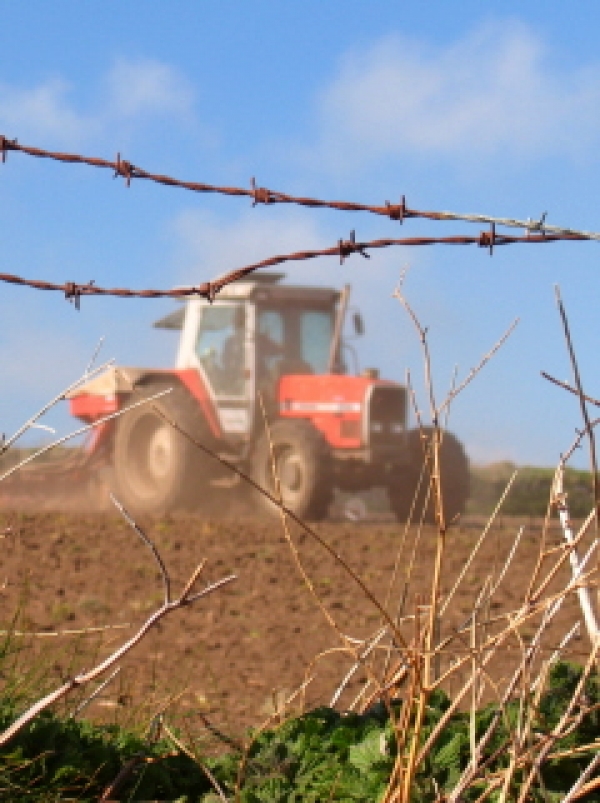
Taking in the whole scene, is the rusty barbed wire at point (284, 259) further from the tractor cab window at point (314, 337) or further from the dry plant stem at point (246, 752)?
the tractor cab window at point (314, 337)

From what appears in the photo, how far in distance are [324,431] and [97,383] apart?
3.84 meters

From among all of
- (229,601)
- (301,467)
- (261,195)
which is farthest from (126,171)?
(301,467)

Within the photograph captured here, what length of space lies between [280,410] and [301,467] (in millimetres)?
1151

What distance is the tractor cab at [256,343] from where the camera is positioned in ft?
52.2

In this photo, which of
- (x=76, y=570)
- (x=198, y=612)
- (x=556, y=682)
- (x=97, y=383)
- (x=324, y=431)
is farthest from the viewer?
(x=97, y=383)

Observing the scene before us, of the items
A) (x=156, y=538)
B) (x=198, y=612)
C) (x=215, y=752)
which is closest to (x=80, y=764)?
(x=215, y=752)

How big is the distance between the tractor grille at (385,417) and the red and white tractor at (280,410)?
0.01m

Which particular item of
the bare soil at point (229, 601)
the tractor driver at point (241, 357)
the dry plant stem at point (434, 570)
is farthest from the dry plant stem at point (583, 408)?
the tractor driver at point (241, 357)

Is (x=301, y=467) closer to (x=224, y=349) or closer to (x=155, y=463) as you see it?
(x=224, y=349)

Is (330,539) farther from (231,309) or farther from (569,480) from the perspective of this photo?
(569,480)

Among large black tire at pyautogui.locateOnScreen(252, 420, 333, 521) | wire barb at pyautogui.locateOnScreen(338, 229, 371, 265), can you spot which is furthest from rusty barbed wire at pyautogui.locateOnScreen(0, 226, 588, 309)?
large black tire at pyautogui.locateOnScreen(252, 420, 333, 521)

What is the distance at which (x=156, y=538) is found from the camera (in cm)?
1145

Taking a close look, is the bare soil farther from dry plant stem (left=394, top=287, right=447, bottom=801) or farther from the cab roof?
the cab roof

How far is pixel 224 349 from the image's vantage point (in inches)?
644
